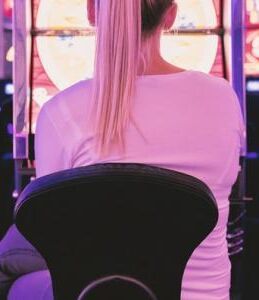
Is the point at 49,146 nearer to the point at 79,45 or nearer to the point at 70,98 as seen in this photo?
the point at 70,98

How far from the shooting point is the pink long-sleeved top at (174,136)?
3.65 ft

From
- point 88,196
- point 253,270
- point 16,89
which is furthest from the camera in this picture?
point 253,270

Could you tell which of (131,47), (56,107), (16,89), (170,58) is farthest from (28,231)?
(170,58)

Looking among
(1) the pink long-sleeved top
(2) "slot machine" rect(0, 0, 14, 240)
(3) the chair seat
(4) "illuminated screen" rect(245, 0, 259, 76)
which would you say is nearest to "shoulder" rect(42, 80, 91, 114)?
(1) the pink long-sleeved top

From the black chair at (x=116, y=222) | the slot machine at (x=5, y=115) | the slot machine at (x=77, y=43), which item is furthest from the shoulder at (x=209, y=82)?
the slot machine at (x=5, y=115)

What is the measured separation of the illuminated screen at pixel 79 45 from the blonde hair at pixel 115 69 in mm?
1156

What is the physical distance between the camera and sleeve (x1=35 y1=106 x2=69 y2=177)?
1142mm

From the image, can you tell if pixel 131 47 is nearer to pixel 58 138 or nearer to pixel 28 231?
pixel 58 138

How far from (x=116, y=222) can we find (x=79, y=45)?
142 cm

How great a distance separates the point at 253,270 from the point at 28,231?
2.36m

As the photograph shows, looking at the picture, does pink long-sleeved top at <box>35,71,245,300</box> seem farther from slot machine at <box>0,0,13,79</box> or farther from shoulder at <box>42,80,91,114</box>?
slot machine at <box>0,0,13,79</box>

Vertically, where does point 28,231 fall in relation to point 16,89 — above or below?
below

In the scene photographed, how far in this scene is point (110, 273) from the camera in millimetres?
1023

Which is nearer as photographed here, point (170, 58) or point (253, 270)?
point (170, 58)
